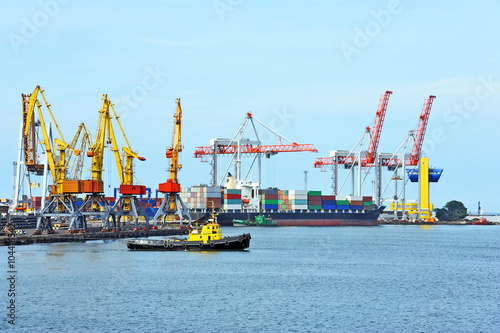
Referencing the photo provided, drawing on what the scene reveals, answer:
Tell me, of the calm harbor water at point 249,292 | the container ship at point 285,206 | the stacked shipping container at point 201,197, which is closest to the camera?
the calm harbor water at point 249,292

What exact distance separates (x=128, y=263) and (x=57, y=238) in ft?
83.4

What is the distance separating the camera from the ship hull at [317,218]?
146 meters

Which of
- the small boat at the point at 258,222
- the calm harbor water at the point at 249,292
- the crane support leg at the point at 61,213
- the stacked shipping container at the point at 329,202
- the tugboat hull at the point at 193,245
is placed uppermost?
the stacked shipping container at the point at 329,202

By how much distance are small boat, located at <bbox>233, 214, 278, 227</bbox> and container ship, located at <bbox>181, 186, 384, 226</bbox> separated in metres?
1.17

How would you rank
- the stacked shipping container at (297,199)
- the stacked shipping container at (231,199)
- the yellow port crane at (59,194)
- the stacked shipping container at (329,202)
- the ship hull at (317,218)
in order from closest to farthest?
the yellow port crane at (59,194)
the stacked shipping container at (231,199)
the ship hull at (317,218)
the stacked shipping container at (297,199)
the stacked shipping container at (329,202)

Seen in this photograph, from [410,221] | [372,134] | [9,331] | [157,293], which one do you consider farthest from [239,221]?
[9,331]

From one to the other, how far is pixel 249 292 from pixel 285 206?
107869 millimetres

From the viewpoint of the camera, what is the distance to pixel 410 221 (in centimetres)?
17925

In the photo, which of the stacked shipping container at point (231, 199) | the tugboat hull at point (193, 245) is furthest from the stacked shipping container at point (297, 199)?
the tugboat hull at point (193, 245)

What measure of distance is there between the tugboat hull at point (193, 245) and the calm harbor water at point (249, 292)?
1.06 meters

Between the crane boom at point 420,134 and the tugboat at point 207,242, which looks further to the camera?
the crane boom at point 420,134

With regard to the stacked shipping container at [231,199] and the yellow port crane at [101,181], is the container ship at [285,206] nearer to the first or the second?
the stacked shipping container at [231,199]

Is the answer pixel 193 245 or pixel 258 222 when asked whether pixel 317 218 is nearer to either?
pixel 258 222

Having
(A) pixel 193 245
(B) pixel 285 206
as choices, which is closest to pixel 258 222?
(B) pixel 285 206
